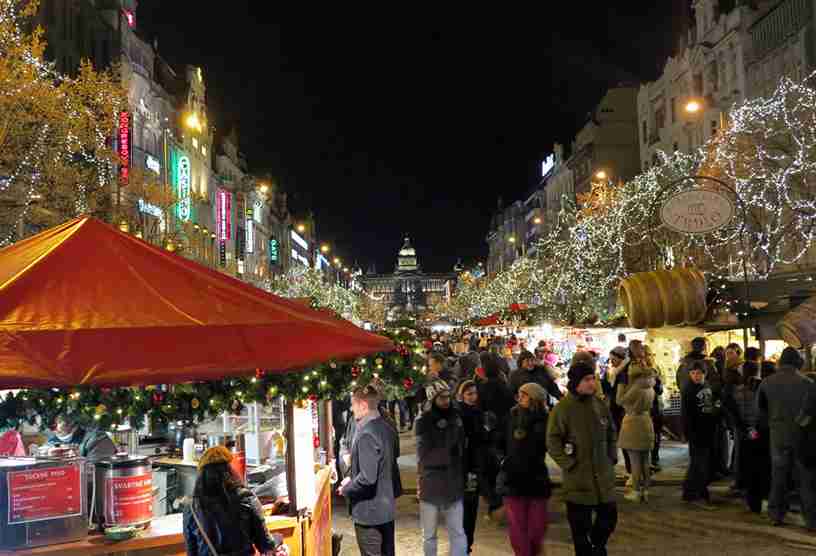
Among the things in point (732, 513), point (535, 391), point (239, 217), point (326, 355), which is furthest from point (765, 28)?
point (239, 217)

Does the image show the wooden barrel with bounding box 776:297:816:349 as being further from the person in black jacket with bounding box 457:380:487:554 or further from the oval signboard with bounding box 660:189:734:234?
the person in black jacket with bounding box 457:380:487:554

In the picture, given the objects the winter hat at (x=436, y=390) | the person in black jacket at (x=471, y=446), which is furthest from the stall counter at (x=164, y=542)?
the person in black jacket at (x=471, y=446)

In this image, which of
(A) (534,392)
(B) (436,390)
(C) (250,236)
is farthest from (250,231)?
(B) (436,390)

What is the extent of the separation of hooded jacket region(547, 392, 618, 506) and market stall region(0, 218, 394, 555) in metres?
1.78

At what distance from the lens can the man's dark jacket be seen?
6801 mm

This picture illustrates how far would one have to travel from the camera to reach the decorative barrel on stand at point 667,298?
14172 millimetres

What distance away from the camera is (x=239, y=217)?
81188 millimetres

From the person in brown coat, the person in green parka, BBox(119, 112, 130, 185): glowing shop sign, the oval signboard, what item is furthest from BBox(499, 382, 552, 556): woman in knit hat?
BBox(119, 112, 130, 185): glowing shop sign

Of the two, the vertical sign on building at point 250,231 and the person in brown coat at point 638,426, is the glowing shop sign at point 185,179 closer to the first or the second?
the vertical sign on building at point 250,231

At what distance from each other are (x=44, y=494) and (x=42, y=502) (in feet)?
0.17

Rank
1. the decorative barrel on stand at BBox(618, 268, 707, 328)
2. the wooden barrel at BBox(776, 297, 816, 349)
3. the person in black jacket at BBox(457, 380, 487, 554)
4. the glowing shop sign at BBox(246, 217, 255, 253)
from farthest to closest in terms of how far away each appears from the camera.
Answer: the glowing shop sign at BBox(246, 217, 255, 253), the decorative barrel on stand at BBox(618, 268, 707, 328), the wooden barrel at BBox(776, 297, 816, 349), the person in black jacket at BBox(457, 380, 487, 554)

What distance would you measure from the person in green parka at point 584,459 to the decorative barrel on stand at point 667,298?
7294 mm

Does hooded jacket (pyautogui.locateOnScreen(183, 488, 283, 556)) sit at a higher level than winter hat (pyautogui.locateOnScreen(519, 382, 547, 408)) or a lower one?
lower

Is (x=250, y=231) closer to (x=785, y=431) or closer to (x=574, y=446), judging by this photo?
(x=785, y=431)
